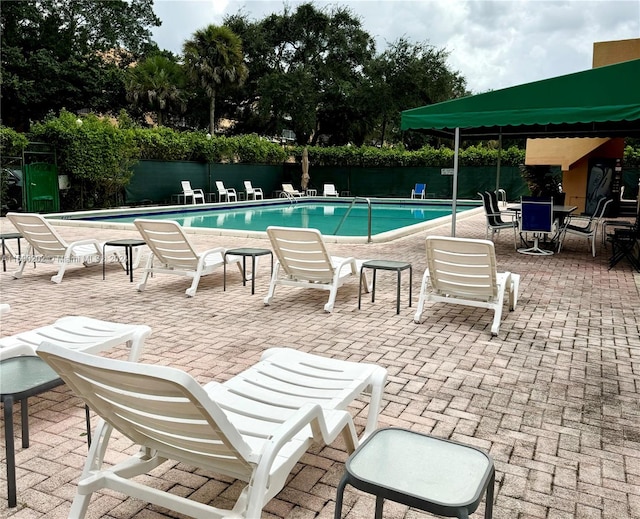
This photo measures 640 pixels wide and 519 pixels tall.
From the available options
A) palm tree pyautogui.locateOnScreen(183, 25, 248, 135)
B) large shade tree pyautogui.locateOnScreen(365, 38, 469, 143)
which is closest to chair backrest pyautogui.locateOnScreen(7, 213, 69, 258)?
palm tree pyautogui.locateOnScreen(183, 25, 248, 135)

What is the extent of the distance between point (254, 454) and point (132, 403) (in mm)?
420

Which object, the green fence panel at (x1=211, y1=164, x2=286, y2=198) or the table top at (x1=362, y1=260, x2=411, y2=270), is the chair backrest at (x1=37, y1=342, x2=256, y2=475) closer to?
the table top at (x1=362, y1=260, x2=411, y2=270)

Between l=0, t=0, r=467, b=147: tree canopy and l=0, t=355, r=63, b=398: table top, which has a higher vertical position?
l=0, t=0, r=467, b=147: tree canopy

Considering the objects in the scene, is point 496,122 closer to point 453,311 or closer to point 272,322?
point 453,311

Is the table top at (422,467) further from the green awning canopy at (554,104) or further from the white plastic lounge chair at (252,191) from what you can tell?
the white plastic lounge chair at (252,191)

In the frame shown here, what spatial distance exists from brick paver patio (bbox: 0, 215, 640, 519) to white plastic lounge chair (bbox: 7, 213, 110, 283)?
242mm

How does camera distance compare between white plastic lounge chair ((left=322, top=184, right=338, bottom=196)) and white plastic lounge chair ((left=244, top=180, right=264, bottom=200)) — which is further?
white plastic lounge chair ((left=322, top=184, right=338, bottom=196))

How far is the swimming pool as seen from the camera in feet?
52.5

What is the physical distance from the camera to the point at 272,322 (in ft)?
16.4

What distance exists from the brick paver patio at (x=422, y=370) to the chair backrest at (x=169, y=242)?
37 cm

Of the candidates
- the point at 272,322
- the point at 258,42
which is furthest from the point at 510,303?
the point at 258,42

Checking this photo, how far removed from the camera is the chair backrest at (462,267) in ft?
15.5

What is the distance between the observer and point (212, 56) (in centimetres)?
2889

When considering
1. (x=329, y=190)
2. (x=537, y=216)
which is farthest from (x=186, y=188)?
(x=537, y=216)
